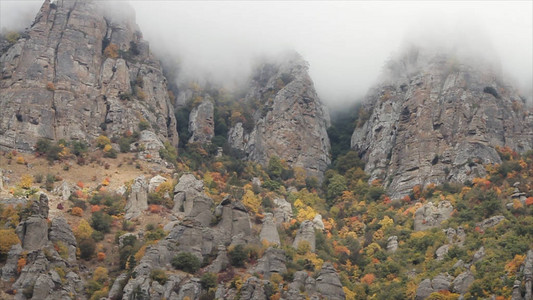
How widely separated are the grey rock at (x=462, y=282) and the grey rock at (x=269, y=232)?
22295 mm

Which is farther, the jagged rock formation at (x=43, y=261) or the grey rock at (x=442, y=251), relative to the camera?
the grey rock at (x=442, y=251)

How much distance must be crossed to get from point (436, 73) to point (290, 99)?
26.1 meters

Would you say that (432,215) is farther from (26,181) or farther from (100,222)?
(26,181)

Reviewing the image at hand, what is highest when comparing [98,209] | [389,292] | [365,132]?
[98,209]

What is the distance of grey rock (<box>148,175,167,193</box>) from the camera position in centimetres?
10619

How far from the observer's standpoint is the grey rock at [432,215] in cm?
10806

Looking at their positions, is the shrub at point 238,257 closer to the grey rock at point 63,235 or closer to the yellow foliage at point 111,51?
the grey rock at point 63,235

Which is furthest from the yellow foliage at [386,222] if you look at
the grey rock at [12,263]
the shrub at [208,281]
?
the grey rock at [12,263]

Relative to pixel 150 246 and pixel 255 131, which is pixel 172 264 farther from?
pixel 255 131

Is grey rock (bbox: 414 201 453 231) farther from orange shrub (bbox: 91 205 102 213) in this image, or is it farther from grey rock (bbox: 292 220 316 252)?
orange shrub (bbox: 91 205 102 213)

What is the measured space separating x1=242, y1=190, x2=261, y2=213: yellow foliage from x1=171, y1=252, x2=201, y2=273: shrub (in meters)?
24.9

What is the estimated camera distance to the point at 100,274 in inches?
3280

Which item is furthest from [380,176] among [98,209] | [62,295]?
[62,295]

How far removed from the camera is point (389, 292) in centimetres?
9212
